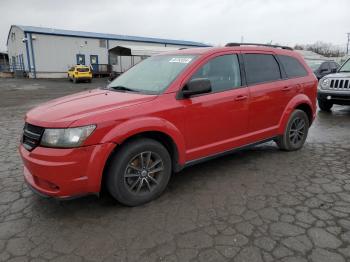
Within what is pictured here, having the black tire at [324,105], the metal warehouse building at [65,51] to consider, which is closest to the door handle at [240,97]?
the black tire at [324,105]

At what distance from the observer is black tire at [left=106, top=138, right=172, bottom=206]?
126 inches

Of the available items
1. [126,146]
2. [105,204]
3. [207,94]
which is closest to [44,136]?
[126,146]

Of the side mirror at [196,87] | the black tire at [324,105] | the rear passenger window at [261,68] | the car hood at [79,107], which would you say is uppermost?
the rear passenger window at [261,68]

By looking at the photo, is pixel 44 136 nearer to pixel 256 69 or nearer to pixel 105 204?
pixel 105 204

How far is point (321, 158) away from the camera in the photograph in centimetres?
504

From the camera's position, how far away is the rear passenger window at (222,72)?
3.98m

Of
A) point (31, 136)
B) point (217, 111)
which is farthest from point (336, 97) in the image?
point (31, 136)

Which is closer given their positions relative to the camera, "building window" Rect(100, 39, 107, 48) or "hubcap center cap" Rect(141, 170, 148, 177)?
"hubcap center cap" Rect(141, 170, 148, 177)

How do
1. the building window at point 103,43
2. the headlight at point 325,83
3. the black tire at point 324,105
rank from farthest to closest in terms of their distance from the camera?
the building window at point 103,43 → the black tire at point 324,105 → the headlight at point 325,83

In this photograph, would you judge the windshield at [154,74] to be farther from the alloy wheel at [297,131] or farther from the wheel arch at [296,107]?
the alloy wheel at [297,131]

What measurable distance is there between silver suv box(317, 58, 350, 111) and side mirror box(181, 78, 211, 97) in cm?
661

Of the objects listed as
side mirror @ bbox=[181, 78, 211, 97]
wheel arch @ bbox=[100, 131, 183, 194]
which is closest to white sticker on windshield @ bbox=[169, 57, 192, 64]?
side mirror @ bbox=[181, 78, 211, 97]

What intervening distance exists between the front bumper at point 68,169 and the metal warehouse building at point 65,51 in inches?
1164

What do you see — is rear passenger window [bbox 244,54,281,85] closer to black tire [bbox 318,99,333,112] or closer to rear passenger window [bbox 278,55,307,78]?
rear passenger window [bbox 278,55,307,78]
